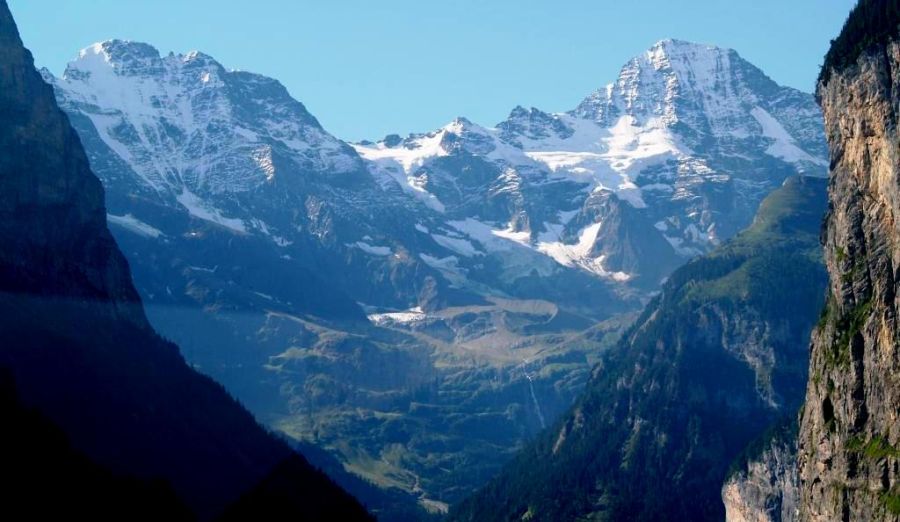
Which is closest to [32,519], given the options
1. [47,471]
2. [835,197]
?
[47,471]

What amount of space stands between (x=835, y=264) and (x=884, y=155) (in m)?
17.7

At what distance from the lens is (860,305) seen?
146 m

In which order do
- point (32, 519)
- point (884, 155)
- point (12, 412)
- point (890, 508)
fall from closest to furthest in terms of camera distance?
point (32, 519) → point (12, 412) → point (890, 508) → point (884, 155)

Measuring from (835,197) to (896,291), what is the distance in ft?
78.5

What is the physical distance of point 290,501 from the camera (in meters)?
114

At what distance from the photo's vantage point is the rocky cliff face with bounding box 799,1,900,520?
13462 cm

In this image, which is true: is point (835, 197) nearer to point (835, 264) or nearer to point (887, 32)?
point (835, 264)

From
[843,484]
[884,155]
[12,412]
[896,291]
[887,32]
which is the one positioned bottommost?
[843,484]

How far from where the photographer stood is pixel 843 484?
14075cm

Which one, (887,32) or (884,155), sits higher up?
(887,32)

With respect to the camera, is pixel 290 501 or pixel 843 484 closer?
pixel 290 501

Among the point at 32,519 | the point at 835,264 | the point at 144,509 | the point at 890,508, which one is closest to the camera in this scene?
the point at 32,519

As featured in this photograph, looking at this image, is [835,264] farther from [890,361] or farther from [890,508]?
[890,508]

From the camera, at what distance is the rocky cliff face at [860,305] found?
442 feet
